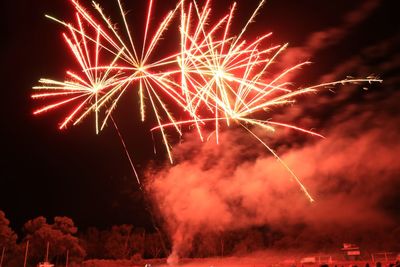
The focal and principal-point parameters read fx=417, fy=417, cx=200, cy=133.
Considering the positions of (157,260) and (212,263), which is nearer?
(212,263)

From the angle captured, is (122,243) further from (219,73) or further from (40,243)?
(219,73)

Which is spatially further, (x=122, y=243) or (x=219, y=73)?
(x=122, y=243)

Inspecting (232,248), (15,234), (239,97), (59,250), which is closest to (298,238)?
(232,248)

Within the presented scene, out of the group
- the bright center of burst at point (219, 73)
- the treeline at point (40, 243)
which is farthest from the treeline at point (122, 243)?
the bright center of burst at point (219, 73)

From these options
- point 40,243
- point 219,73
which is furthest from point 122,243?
point 219,73

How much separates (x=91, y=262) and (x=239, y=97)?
29.4m

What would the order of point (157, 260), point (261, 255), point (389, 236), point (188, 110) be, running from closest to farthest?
point (188, 110) < point (389, 236) < point (261, 255) < point (157, 260)

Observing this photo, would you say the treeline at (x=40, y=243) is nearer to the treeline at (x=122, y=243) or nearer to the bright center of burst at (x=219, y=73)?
the treeline at (x=122, y=243)

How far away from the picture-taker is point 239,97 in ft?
35.3

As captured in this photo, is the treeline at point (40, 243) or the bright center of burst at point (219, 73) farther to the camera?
the treeline at point (40, 243)

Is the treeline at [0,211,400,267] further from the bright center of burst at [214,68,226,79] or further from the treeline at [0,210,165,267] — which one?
the bright center of burst at [214,68,226,79]

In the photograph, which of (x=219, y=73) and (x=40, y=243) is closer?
(x=219, y=73)

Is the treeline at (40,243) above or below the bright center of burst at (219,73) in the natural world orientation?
below

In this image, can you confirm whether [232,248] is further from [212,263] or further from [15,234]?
[15,234]
